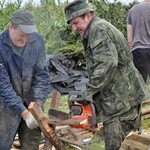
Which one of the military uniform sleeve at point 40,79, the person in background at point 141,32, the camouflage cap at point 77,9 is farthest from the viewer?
the person in background at point 141,32

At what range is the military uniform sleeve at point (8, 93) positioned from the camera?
3.93 m

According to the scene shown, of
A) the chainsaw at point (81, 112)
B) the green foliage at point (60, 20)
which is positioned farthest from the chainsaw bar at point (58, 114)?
the green foliage at point (60, 20)

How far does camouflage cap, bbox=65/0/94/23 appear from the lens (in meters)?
3.81

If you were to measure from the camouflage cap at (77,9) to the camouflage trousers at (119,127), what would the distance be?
3.66 ft

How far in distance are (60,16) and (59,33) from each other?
2.16 feet

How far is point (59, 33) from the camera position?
11273mm

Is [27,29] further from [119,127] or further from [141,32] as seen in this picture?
[141,32]

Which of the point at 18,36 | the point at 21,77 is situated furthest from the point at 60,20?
the point at 18,36

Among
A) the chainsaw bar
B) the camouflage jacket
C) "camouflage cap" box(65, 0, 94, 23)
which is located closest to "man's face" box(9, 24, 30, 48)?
"camouflage cap" box(65, 0, 94, 23)

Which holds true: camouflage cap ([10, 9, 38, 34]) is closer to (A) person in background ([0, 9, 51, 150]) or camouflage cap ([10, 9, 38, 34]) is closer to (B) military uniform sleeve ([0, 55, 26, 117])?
(A) person in background ([0, 9, 51, 150])

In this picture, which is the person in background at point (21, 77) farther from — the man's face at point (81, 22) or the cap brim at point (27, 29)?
the man's face at point (81, 22)

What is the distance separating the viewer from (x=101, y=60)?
371cm

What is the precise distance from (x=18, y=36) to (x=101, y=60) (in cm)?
86

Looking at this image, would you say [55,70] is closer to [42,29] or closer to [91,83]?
[42,29]
